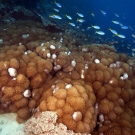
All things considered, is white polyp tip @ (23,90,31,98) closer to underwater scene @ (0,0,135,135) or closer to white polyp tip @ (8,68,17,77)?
underwater scene @ (0,0,135,135)

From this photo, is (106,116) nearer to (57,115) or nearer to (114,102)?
(114,102)

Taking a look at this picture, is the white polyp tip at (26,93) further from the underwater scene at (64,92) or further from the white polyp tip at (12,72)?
the white polyp tip at (12,72)

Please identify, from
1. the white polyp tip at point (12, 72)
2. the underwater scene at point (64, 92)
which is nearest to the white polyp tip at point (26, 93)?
the underwater scene at point (64, 92)

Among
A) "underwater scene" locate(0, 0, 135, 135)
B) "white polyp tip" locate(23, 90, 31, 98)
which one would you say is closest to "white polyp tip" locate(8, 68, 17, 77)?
"underwater scene" locate(0, 0, 135, 135)

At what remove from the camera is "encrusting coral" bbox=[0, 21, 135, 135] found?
13.3ft

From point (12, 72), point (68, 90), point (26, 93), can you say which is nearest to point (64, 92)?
point (68, 90)

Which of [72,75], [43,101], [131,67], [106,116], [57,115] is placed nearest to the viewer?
[57,115]

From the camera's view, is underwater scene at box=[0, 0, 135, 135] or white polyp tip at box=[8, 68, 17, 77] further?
white polyp tip at box=[8, 68, 17, 77]

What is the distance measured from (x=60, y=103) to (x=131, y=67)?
10.7ft

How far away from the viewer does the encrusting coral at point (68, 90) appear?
159 inches

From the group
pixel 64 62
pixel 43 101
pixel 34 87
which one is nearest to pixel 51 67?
pixel 64 62

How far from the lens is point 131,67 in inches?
238

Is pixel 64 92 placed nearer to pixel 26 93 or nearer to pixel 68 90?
pixel 68 90

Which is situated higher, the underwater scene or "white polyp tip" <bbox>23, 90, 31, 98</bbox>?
the underwater scene
